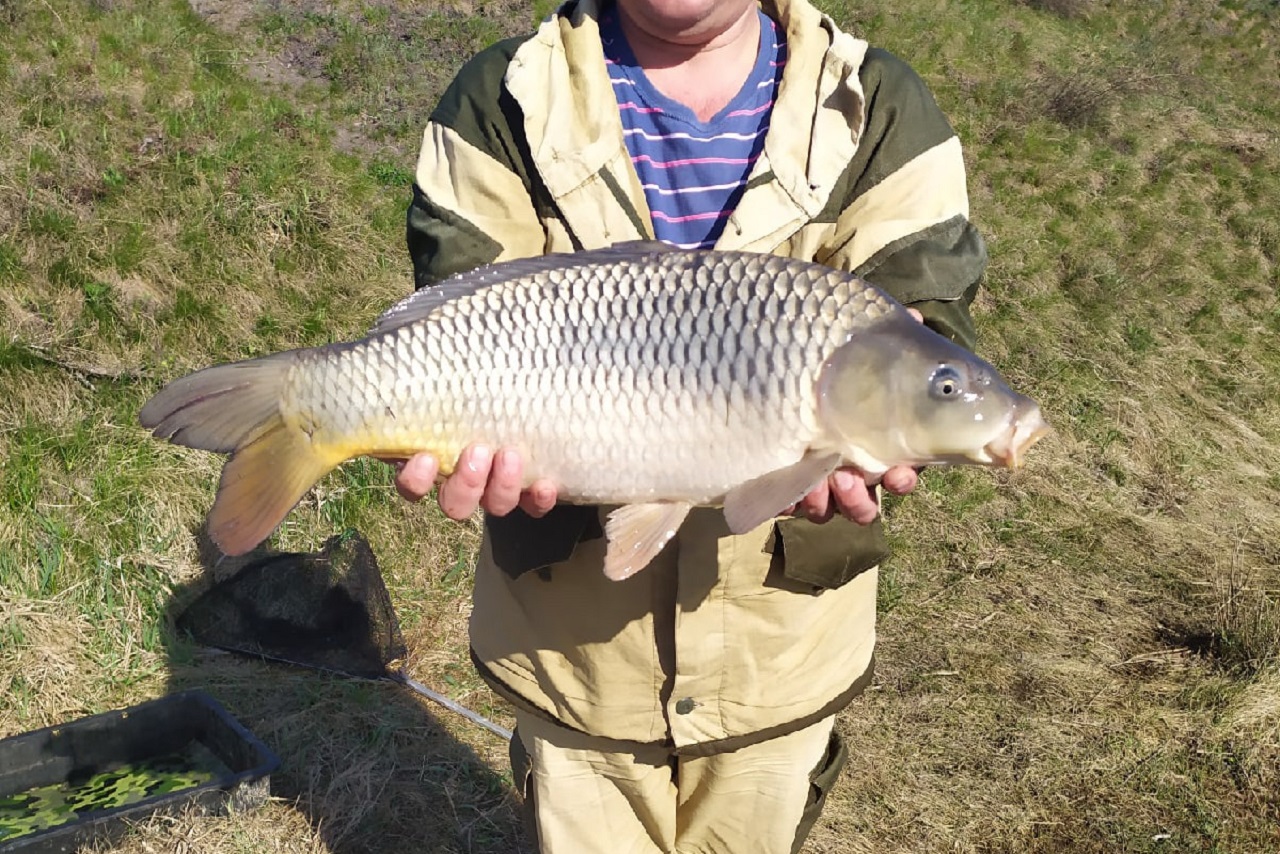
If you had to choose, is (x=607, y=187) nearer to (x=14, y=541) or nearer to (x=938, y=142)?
(x=938, y=142)

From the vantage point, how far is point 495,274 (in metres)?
1.46

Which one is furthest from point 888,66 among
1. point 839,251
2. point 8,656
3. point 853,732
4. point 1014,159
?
point 1014,159

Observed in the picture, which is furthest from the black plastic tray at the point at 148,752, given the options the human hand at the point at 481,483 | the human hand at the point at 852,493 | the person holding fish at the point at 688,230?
the human hand at the point at 852,493

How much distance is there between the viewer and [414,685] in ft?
10.4

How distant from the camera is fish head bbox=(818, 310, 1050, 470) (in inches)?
53.9

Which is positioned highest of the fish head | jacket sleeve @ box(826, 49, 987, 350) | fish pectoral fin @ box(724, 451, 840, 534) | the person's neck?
A: the person's neck

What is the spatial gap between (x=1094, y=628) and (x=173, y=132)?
4.10 meters

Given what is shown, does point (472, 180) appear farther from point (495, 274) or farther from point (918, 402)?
point (918, 402)

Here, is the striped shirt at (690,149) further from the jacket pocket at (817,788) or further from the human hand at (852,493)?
the jacket pocket at (817,788)

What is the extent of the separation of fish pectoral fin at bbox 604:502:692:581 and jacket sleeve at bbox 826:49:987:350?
456mm

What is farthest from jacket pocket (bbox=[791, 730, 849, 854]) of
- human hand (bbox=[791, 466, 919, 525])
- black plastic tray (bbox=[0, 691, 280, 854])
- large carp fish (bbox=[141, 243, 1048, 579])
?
black plastic tray (bbox=[0, 691, 280, 854])

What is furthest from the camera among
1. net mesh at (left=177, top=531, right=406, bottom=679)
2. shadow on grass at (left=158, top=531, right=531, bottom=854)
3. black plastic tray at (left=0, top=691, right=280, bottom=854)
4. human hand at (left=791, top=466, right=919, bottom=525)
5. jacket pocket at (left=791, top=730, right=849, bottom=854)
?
net mesh at (left=177, top=531, right=406, bottom=679)

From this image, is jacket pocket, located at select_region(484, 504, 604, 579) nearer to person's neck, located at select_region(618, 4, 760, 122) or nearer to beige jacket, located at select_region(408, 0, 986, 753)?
beige jacket, located at select_region(408, 0, 986, 753)

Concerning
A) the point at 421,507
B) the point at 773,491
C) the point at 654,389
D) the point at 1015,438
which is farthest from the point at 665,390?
the point at 421,507
